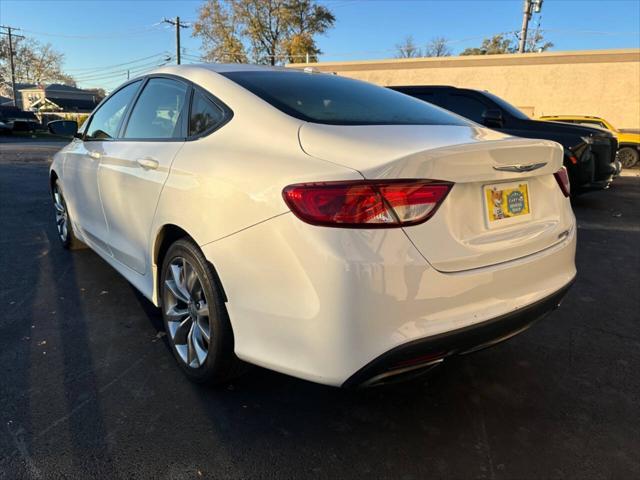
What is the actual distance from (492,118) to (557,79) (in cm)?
1714

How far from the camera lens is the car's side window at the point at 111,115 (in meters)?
3.37

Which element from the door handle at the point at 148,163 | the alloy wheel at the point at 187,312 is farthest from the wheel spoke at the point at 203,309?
the door handle at the point at 148,163

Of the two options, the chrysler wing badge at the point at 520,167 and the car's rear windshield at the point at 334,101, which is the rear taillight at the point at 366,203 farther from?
the car's rear windshield at the point at 334,101

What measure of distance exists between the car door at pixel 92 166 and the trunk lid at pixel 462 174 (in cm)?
200

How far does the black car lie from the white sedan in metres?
5.11

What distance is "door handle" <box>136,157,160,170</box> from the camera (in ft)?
8.34

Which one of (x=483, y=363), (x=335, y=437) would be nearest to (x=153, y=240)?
(x=335, y=437)

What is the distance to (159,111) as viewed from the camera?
2885 millimetres

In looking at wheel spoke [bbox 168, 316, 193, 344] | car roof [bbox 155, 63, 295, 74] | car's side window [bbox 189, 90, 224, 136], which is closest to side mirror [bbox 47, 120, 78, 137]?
car roof [bbox 155, 63, 295, 74]

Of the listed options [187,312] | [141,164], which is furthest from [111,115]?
[187,312]

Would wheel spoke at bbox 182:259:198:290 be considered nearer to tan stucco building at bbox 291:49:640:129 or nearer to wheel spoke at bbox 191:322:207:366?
wheel spoke at bbox 191:322:207:366

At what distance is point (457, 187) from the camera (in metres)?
1.77

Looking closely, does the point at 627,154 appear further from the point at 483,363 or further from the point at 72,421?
the point at 72,421

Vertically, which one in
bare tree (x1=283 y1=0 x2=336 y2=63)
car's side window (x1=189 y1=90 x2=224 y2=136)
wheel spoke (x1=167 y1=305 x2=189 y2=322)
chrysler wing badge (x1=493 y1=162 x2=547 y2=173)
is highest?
bare tree (x1=283 y1=0 x2=336 y2=63)
